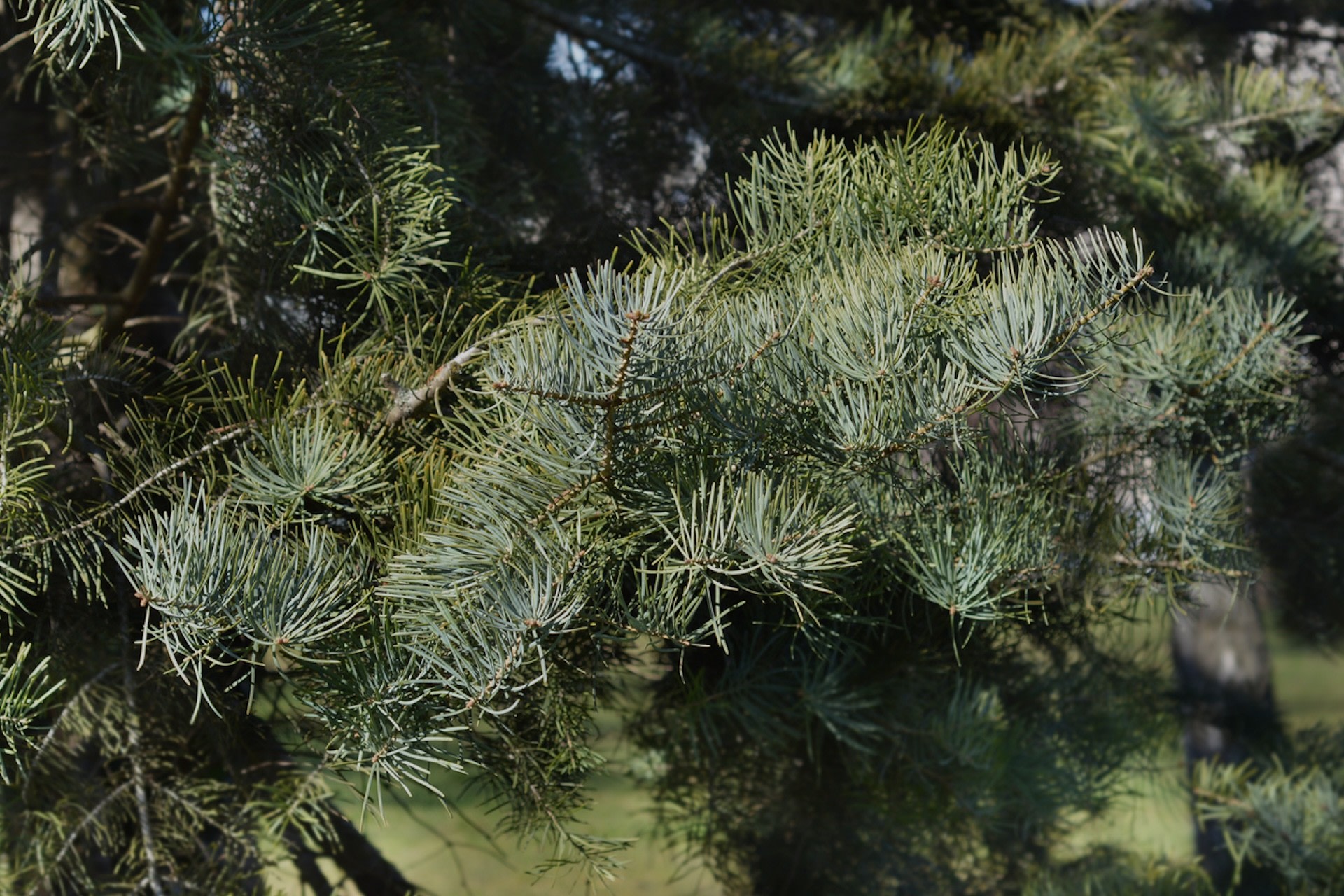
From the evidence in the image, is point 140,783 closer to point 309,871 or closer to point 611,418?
point 309,871

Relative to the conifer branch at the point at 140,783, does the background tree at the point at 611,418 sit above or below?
above

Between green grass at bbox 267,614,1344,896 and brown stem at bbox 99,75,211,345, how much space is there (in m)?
0.31

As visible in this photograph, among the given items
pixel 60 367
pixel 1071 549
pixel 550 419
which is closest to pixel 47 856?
pixel 60 367

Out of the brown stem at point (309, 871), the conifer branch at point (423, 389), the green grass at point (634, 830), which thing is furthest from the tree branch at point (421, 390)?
the brown stem at point (309, 871)

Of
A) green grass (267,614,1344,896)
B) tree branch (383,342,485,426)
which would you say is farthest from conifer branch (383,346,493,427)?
green grass (267,614,1344,896)

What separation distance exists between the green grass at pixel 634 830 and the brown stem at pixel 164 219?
310 millimetres

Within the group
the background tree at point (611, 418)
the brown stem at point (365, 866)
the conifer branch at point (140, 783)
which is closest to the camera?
the background tree at point (611, 418)

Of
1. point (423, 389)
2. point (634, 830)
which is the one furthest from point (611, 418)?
point (634, 830)

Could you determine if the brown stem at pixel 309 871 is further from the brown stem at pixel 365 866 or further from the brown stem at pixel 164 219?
the brown stem at pixel 164 219

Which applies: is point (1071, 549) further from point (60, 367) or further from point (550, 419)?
point (60, 367)

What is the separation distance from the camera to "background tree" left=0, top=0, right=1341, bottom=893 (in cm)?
32

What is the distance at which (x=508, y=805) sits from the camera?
17.8 inches

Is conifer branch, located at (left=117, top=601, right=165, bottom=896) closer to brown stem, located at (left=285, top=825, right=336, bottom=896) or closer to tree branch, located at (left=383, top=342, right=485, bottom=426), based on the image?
brown stem, located at (left=285, top=825, right=336, bottom=896)

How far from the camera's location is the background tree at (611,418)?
0.32 m
